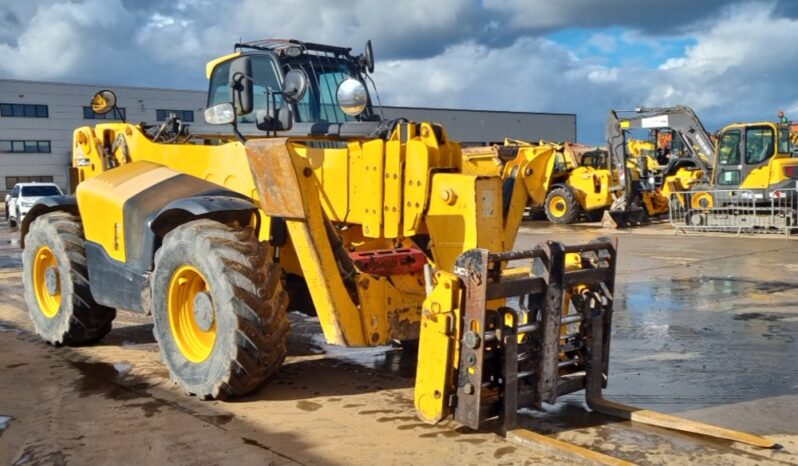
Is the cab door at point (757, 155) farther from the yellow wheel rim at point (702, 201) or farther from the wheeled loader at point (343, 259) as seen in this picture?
the wheeled loader at point (343, 259)

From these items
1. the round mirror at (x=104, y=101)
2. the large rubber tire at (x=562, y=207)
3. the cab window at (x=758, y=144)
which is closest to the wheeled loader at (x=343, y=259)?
the round mirror at (x=104, y=101)

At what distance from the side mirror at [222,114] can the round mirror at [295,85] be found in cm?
48

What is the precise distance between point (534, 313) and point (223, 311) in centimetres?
193

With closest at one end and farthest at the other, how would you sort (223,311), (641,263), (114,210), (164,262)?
(223,311)
(164,262)
(114,210)
(641,263)

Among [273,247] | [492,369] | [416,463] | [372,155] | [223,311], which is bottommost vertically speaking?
[416,463]

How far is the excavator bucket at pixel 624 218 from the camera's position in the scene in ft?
72.0

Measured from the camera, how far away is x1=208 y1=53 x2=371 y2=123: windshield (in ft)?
21.5

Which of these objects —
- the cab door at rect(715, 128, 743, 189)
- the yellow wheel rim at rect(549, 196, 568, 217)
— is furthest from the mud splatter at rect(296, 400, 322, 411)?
the yellow wheel rim at rect(549, 196, 568, 217)

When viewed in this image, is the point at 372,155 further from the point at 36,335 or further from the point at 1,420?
the point at 36,335

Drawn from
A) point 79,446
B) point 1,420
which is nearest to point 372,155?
point 79,446

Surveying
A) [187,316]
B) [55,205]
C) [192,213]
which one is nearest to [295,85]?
[192,213]

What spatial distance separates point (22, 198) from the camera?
25266 mm

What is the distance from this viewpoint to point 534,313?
4941 mm

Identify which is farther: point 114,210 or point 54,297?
→ point 54,297
